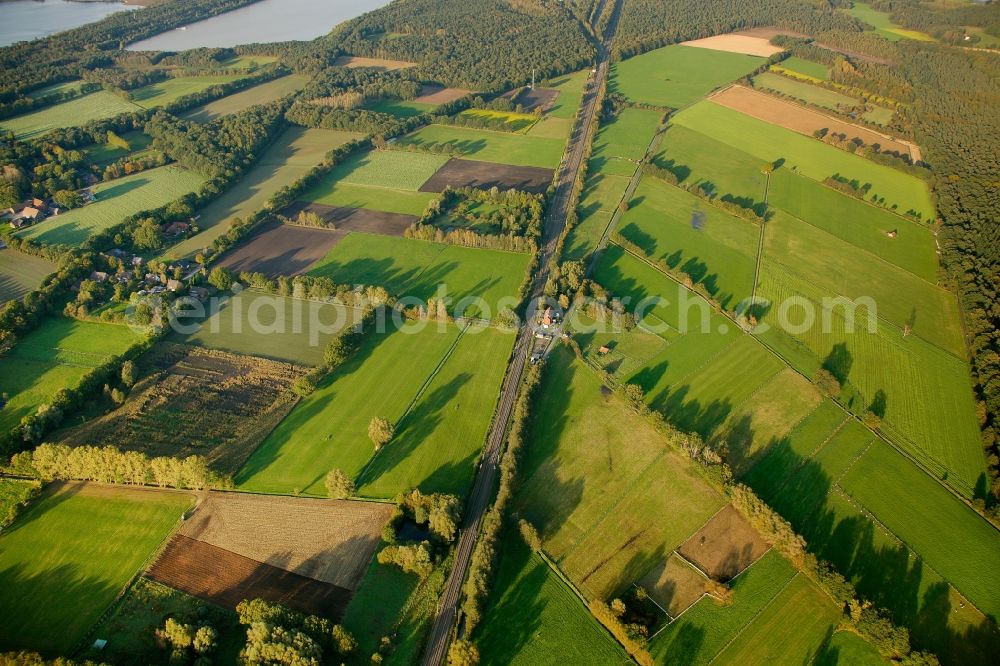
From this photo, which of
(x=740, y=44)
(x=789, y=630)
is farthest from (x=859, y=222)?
(x=740, y=44)

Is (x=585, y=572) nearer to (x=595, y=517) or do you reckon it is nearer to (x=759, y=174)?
(x=595, y=517)

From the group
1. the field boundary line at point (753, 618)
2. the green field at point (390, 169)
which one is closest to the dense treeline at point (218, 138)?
the green field at point (390, 169)

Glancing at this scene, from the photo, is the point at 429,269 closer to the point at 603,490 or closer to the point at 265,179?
the point at 603,490

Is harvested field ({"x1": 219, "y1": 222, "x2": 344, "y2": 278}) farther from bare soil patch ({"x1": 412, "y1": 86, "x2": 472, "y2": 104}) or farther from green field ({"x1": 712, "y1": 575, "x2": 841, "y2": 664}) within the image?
green field ({"x1": 712, "y1": 575, "x2": 841, "y2": 664})

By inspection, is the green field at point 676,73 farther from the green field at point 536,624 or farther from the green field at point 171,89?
the green field at point 536,624

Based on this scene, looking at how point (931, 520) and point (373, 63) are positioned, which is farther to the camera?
point (373, 63)

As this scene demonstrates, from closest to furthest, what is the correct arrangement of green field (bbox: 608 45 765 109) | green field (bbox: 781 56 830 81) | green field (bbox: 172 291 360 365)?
green field (bbox: 172 291 360 365)
green field (bbox: 608 45 765 109)
green field (bbox: 781 56 830 81)

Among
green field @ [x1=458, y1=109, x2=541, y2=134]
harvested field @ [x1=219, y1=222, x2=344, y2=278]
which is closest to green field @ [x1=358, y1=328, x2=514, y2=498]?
harvested field @ [x1=219, y1=222, x2=344, y2=278]
